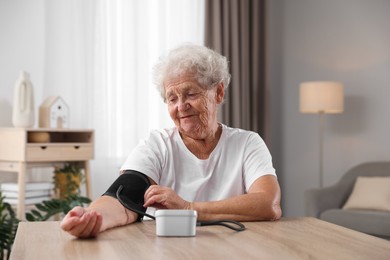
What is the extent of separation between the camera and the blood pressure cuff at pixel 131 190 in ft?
5.68

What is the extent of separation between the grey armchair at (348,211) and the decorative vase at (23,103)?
2.02 metres

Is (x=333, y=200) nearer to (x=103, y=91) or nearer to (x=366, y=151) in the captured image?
(x=366, y=151)

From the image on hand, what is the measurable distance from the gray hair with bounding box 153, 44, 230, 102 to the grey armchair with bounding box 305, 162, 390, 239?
235cm

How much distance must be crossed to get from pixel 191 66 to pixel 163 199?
20.2 inches

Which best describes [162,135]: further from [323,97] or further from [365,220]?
[323,97]

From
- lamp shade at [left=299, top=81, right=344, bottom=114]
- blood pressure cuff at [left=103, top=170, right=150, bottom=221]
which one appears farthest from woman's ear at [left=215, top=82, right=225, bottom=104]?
lamp shade at [left=299, top=81, right=344, bottom=114]

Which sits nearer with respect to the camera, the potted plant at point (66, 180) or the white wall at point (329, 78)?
the potted plant at point (66, 180)

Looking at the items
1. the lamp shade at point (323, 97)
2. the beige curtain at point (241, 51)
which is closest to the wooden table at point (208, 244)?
the lamp shade at point (323, 97)

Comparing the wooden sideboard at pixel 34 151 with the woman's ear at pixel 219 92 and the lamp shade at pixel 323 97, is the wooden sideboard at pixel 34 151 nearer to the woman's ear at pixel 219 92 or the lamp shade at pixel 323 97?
the lamp shade at pixel 323 97

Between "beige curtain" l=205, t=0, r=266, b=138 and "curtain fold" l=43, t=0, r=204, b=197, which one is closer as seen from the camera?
"curtain fold" l=43, t=0, r=204, b=197

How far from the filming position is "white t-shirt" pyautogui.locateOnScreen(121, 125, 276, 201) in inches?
79.0

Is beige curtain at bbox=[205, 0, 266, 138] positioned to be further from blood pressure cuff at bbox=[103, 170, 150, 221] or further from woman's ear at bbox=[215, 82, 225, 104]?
blood pressure cuff at bbox=[103, 170, 150, 221]

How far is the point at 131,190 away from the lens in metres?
1.80

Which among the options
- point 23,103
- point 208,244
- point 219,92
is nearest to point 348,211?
point 23,103
